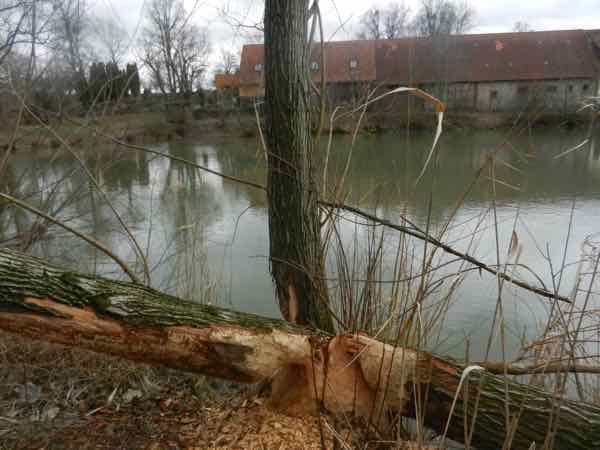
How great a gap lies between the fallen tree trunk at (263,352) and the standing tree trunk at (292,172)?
0.31 metres

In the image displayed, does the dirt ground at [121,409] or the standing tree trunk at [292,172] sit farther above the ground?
the standing tree trunk at [292,172]

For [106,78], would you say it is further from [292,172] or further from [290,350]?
[290,350]

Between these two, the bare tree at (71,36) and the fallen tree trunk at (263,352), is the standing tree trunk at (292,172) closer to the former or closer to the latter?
the fallen tree trunk at (263,352)

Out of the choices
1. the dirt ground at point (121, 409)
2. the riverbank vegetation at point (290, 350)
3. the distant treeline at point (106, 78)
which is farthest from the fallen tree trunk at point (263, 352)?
the distant treeline at point (106, 78)

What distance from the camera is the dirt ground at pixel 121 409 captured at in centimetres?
141

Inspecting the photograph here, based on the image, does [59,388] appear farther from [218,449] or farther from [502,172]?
[502,172]

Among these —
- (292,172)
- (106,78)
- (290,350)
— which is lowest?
(290,350)

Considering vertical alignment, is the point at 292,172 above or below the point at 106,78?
below

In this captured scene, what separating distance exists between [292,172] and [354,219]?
2.21 m

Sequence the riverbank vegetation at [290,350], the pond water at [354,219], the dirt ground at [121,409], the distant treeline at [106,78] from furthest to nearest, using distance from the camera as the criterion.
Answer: the pond water at [354,219] < the distant treeline at [106,78] < the dirt ground at [121,409] < the riverbank vegetation at [290,350]

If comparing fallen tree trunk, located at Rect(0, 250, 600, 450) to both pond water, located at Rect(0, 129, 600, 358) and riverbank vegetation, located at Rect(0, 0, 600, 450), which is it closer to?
riverbank vegetation, located at Rect(0, 0, 600, 450)

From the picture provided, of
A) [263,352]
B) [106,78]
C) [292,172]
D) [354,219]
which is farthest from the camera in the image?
[354,219]

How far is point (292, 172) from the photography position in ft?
5.17

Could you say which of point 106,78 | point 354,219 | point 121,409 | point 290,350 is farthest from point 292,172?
point 354,219
